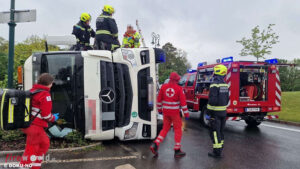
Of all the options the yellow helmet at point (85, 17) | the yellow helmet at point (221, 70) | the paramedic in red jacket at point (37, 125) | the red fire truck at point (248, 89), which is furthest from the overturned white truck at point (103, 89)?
the red fire truck at point (248, 89)

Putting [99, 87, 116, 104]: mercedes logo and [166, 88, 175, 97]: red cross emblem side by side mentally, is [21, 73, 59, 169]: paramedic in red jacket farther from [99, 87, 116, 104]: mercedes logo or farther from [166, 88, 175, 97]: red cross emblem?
[166, 88, 175, 97]: red cross emblem

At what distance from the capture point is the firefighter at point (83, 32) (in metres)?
6.20

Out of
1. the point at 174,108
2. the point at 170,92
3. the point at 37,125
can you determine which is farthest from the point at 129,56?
the point at 37,125

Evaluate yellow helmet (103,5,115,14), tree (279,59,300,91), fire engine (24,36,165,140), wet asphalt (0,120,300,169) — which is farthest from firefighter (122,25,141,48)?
tree (279,59,300,91)

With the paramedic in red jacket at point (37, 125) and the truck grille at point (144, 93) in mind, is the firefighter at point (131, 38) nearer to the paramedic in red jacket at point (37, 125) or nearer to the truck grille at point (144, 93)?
the truck grille at point (144, 93)

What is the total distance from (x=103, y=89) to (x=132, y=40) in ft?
10.4

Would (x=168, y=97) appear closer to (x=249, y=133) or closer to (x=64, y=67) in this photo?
(x=64, y=67)

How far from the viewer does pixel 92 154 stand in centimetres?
438

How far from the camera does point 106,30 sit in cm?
Result: 597

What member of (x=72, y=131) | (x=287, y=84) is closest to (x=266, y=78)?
(x=72, y=131)

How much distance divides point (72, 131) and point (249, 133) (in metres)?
5.17

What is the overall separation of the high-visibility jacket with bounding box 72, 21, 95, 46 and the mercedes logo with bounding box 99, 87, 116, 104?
2310mm

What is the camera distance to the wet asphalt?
12.8 ft

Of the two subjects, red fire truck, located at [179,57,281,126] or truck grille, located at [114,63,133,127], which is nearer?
truck grille, located at [114,63,133,127]
